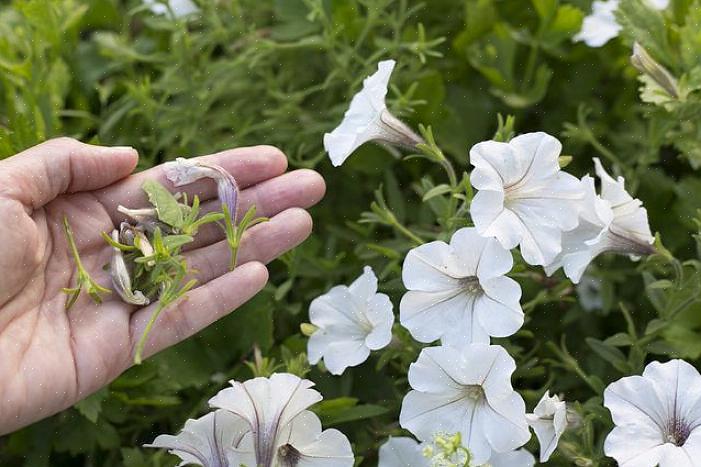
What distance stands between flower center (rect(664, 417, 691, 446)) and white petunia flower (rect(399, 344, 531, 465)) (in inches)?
8.3

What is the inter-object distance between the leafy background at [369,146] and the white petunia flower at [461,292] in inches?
5.2

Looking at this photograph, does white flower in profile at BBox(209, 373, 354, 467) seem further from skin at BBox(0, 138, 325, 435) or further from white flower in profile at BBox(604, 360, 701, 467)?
white flower in profile at BBox(604, 360, 701, 467)

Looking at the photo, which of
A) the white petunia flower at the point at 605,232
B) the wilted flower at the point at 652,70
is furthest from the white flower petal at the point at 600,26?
the white petunia flower at the point at 605,232

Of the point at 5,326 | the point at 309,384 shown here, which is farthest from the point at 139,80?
the point at 309,384

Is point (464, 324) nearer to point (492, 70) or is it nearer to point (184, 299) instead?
point (184, 299)

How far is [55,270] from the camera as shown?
1.55m

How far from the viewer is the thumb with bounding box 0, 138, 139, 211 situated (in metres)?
1.45

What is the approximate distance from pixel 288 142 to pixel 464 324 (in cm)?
79

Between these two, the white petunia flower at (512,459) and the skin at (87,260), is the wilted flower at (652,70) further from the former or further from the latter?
the white petunia flower at (512,459)

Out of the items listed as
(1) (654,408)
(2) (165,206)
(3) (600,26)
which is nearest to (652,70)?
(3) (600,26)

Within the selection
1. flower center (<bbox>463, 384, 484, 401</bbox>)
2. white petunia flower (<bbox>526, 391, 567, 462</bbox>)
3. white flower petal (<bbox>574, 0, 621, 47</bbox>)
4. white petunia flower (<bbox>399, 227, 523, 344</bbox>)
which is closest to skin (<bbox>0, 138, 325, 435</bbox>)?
white petunia flower (<bbox>399, 227, 523, 344</bbox>)

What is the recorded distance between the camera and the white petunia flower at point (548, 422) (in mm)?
1272

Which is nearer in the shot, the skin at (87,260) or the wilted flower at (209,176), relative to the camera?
the skin at (87,260)

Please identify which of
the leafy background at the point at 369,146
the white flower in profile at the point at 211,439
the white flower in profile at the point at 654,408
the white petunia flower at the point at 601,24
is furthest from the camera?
the white petunia flower at the point at 601,24
